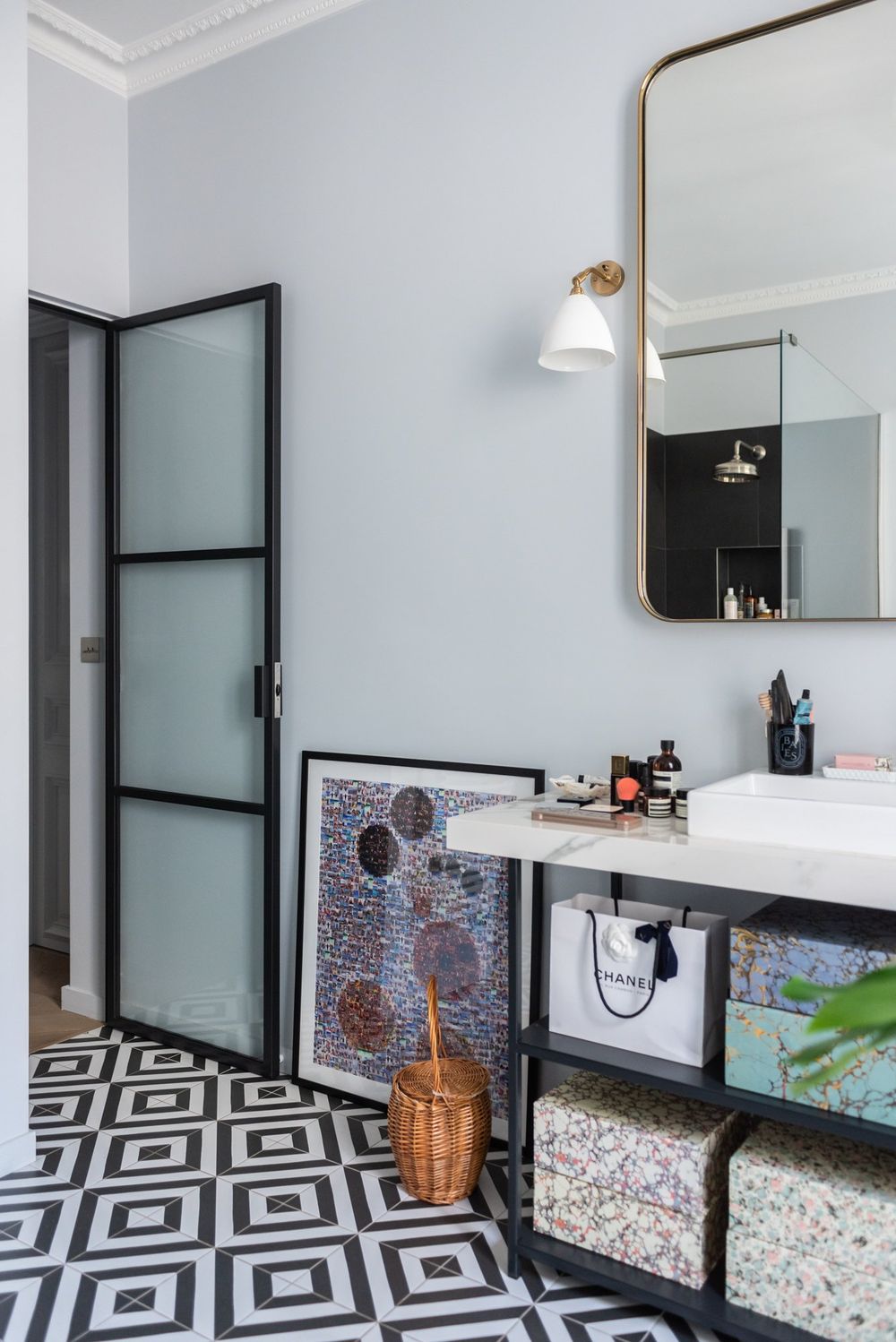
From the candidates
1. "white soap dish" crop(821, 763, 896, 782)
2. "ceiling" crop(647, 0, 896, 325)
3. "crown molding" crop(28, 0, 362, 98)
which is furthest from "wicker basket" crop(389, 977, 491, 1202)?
"crown molding" crop(28, 0, 362, 98)

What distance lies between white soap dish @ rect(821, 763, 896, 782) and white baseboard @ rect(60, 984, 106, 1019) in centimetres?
236

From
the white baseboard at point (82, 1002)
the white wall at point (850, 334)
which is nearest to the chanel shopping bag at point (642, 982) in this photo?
the white wall at point (850, 334)

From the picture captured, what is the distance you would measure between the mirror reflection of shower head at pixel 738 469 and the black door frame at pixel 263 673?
1.20m

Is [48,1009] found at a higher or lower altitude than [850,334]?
lower

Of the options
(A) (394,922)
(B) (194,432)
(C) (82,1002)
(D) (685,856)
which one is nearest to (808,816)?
(D) (685,856)

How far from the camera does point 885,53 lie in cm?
A: 195

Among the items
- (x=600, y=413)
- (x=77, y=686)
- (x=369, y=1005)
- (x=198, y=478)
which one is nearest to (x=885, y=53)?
(x=600, y=413)

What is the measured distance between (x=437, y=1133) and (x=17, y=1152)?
97 cm

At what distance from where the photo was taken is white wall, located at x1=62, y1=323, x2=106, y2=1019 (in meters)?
3.26

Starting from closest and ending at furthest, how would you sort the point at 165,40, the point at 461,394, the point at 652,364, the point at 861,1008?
the point at 861,1008 → the point at 652,364 → the point at 461,394 → the point at 165,40

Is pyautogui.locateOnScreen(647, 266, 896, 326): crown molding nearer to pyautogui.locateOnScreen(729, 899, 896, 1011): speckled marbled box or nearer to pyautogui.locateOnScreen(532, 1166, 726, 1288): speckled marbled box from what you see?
pyautogui.locateOnScreen(729, 899, 896, 1011): speckled marbled box

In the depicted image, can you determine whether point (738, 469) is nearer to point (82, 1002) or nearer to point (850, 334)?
point (850, 334)

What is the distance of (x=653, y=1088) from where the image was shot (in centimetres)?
190

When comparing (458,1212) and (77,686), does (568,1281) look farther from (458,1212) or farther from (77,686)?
(77,686)
